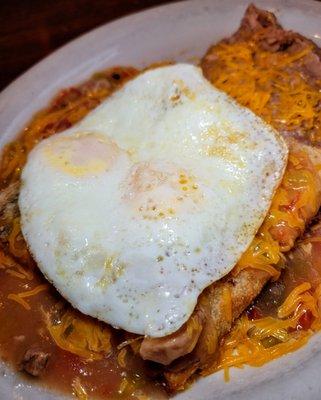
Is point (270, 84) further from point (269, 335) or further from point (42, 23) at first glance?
point (42, 23)

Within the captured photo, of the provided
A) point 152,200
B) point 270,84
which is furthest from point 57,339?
point 270,84

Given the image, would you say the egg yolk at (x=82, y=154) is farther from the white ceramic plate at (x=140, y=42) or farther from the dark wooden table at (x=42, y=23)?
the dark wooden table at (x=42, y=23)

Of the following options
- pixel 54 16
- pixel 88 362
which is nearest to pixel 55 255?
pixel 88 362

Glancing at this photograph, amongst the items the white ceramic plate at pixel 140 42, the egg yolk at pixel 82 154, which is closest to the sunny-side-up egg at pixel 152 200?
the egg yolk at pixel 82 154

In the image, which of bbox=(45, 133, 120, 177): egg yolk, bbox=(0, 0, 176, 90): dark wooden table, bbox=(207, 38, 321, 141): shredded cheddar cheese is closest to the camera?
bbox=(45, 133, 120, 177): egg yolk

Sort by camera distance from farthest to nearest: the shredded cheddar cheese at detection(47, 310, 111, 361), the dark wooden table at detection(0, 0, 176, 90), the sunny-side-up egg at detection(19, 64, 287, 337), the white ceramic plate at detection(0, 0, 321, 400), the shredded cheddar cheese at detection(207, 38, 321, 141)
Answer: the dark wooden table at detection(0, 0, 176, 90), the white ceramic plate at detection(0, 0, 321, 400), the shredded cheddar cheese at detection(207, 38, 321, 141), the shredded cheddar cheese at detection(47, 310, 111, 361), the sunny-side-up egg at detection(19, 64, 287, 337)

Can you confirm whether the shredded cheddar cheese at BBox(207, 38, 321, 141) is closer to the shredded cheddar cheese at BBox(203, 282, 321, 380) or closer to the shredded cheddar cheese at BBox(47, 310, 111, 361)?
the shredded cheddar cheese at BBox(203, 282, 321, 380)

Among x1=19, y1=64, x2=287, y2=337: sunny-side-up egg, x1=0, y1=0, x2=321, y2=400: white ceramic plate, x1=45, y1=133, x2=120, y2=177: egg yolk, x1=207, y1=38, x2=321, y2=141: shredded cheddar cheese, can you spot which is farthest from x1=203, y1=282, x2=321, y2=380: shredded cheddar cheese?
x1=0, y1=0, x2=321, y2=400: white ceramic plate
